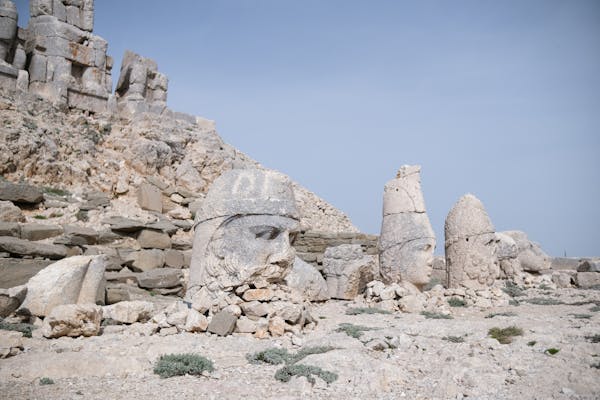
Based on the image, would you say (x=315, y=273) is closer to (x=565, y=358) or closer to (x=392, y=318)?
(x=392, y=318)

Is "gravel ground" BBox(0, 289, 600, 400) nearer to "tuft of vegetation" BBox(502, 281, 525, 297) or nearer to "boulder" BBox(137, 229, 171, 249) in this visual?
"tuft of vegetation" BBox(502, 281, 525, 297)

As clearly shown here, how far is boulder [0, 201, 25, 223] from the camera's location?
1055cm

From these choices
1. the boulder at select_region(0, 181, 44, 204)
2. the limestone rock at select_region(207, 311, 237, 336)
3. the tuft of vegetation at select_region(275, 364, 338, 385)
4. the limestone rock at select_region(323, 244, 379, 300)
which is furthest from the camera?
the boulder at select_region(0, 181, 44, 204)

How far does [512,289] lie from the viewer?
39.3 ft

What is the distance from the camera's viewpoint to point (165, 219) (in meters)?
13.6

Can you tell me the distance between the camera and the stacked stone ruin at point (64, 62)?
15.9 meters

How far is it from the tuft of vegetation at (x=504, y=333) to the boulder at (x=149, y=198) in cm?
1069

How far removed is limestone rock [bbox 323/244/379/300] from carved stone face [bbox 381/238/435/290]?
136cm

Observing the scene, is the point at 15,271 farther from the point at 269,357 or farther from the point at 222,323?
the point at 269,357

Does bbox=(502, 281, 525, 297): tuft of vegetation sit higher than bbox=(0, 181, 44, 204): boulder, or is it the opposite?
bbox=(0, 181, 44, 204): boulder

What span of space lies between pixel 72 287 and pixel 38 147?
7.96 m

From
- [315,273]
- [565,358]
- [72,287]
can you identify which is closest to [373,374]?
[565,358]

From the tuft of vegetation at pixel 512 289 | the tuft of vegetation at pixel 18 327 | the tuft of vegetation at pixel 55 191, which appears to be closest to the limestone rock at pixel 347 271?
the tuft of vegetation at pixel 512 289

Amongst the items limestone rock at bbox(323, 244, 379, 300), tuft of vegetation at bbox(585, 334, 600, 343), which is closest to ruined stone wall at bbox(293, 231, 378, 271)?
limestone rock at bbox(323, 244, 379, 300)
